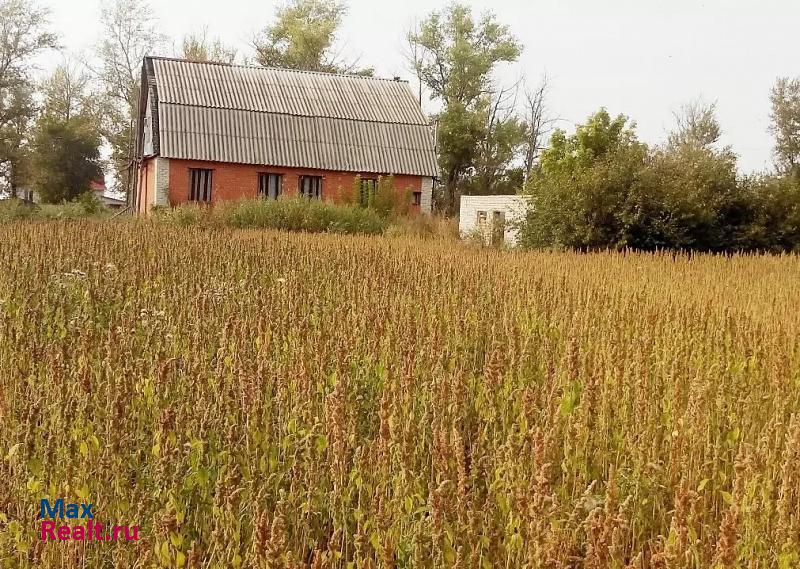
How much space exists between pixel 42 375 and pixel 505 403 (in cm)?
251

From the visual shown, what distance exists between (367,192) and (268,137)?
188 inches

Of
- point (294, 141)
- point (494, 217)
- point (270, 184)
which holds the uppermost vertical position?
point (294, 141)

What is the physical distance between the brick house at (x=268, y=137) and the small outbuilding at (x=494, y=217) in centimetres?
285

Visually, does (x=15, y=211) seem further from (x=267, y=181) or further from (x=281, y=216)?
(x=267, y=181)

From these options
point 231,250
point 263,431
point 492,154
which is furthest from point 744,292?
point 492,154

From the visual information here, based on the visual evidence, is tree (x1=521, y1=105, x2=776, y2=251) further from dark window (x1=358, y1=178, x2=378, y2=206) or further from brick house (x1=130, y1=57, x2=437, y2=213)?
brick house (x1=130, y1=57, x2=437, y2=213)

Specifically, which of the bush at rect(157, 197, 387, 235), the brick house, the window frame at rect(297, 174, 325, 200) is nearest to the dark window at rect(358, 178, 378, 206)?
the brick house

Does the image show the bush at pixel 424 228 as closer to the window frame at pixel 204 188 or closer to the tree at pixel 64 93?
the window frame at pixel 204 188

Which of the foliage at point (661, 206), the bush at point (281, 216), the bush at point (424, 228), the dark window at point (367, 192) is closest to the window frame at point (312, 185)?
the dark window at point (367, 192)

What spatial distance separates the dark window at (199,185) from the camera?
102 ft

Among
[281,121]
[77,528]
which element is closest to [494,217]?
[281,121]

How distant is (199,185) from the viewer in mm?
31078

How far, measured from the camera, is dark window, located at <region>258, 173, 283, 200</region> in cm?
3195

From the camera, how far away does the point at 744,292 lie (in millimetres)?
10383
